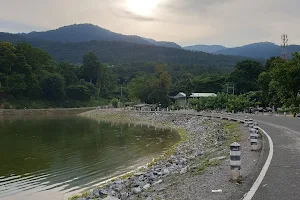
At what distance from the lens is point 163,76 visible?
8162 centimetres

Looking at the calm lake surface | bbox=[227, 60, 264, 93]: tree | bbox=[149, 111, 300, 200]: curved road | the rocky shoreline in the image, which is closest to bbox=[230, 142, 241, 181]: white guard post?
the rocky shoreline

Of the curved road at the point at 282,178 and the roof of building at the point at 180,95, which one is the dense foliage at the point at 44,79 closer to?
the roof of building at the point at 180,95

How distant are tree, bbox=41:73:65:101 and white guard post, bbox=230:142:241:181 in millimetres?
97107

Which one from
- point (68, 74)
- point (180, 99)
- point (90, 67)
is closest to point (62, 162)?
point (180, 99)

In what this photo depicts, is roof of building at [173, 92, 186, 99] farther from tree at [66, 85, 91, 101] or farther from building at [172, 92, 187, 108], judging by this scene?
tree at [66, 85, 91, 101]

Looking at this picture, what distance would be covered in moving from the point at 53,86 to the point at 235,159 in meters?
97.2

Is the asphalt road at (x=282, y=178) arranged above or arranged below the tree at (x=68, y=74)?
below

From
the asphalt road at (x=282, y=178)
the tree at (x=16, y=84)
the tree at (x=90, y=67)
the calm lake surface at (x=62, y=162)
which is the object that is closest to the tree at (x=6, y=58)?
the tree at (x=16, y=84)

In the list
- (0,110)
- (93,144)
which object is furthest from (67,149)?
(0,110)

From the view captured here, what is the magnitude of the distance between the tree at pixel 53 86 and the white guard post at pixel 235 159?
9711cm

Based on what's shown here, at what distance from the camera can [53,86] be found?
10038 cm

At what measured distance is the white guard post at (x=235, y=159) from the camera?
28.2ft

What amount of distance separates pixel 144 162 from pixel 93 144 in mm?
11157

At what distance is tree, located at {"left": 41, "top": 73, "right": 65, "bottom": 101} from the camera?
100850mm
